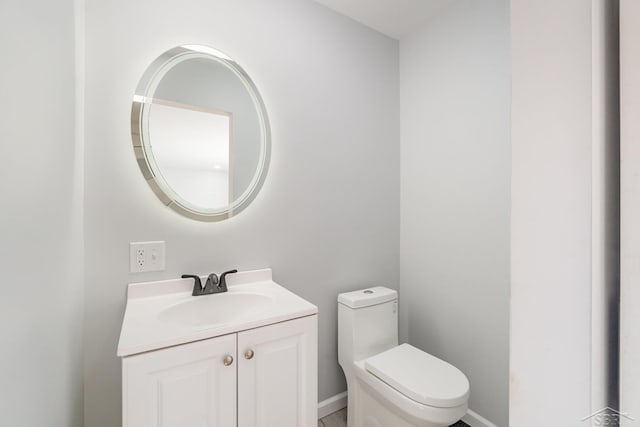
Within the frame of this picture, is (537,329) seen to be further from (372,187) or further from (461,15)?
(461,15)

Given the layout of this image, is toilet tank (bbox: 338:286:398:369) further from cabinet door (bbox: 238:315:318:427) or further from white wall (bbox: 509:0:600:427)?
white wall (bbox: 509:0:600:427)

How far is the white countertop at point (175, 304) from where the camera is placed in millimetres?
842

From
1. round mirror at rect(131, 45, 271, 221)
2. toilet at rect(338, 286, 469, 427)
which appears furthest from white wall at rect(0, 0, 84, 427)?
toilet at rect(338, 286, 469, 427)

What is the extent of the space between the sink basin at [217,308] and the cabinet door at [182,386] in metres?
0.29

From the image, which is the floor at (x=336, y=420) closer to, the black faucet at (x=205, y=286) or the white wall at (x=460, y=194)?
the white wall at (x=460, y=194)

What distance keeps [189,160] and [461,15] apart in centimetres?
175

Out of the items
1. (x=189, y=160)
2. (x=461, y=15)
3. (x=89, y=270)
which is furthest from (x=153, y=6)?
(x=461, y=15)

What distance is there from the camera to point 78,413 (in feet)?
3.35

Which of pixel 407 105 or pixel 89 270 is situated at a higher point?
pixel 407 105

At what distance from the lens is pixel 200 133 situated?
1378 mm

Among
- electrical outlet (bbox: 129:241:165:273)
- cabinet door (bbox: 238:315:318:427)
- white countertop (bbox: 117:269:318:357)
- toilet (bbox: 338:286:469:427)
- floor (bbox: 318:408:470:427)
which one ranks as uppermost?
electrical outlet (bbox: 129:241:165:273)

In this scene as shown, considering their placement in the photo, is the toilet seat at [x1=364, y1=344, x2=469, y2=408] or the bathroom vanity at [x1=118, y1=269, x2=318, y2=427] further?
the toilet seat at [x1=364, y1=344, x2=469, y2=408]

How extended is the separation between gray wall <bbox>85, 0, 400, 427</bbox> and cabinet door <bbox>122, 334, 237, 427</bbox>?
497mm

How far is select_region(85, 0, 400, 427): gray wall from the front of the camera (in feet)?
3.75
